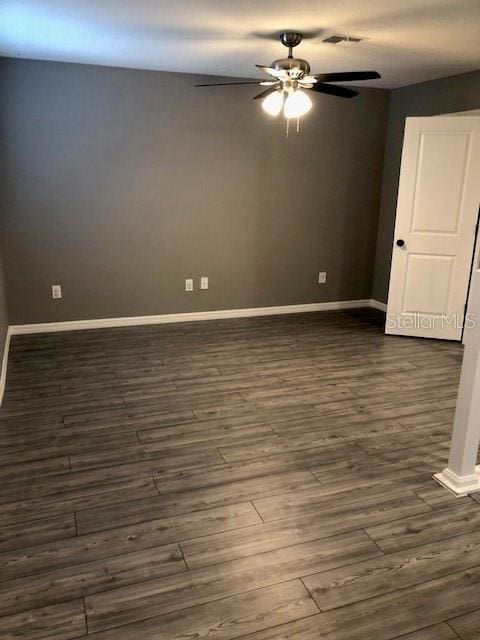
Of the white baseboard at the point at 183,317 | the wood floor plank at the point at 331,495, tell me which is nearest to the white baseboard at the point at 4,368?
the white baseboard at the point at 183,317

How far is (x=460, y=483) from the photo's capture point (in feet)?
8.60

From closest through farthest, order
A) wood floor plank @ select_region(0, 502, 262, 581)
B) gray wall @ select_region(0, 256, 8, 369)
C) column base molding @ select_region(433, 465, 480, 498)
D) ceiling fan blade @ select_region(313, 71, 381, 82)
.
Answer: wood floor plank @ select_region(0, 502, 262, 581) < column base molding @ select_region(433, 465, 480, 498) < ceiling fan blade @ select_region(313, 71, 381, 82) < gray wall @ select_region(0, 256, 8, 369)

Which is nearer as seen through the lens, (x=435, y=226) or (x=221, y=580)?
(x=221, y=580)

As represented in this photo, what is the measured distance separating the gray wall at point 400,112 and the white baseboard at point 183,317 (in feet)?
1.79

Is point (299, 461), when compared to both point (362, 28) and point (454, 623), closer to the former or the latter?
point (454, 623)

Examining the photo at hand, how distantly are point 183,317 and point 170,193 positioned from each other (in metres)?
1.29

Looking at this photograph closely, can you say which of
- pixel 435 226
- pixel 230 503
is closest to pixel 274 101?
pixel 435 226

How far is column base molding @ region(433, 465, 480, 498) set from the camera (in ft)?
8.57

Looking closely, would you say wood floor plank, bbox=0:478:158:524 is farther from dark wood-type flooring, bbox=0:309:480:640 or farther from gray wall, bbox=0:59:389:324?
gray wall, bbox=0:59:389:324

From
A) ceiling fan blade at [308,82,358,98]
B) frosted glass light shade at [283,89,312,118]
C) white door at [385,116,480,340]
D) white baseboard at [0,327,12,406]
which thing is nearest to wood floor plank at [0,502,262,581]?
white baseboard at [0,327,12,406]

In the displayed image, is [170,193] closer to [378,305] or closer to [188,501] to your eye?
[378,305]

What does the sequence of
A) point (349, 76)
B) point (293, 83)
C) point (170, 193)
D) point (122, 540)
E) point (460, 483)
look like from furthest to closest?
point (170, 193) → point (293, 83) → point (349, 76) → point (460, 483) → point (122, 540)

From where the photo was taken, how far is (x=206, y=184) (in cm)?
516

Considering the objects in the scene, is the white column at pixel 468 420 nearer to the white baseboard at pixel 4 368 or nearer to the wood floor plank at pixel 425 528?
the wood floor plank at pixel 425 528
